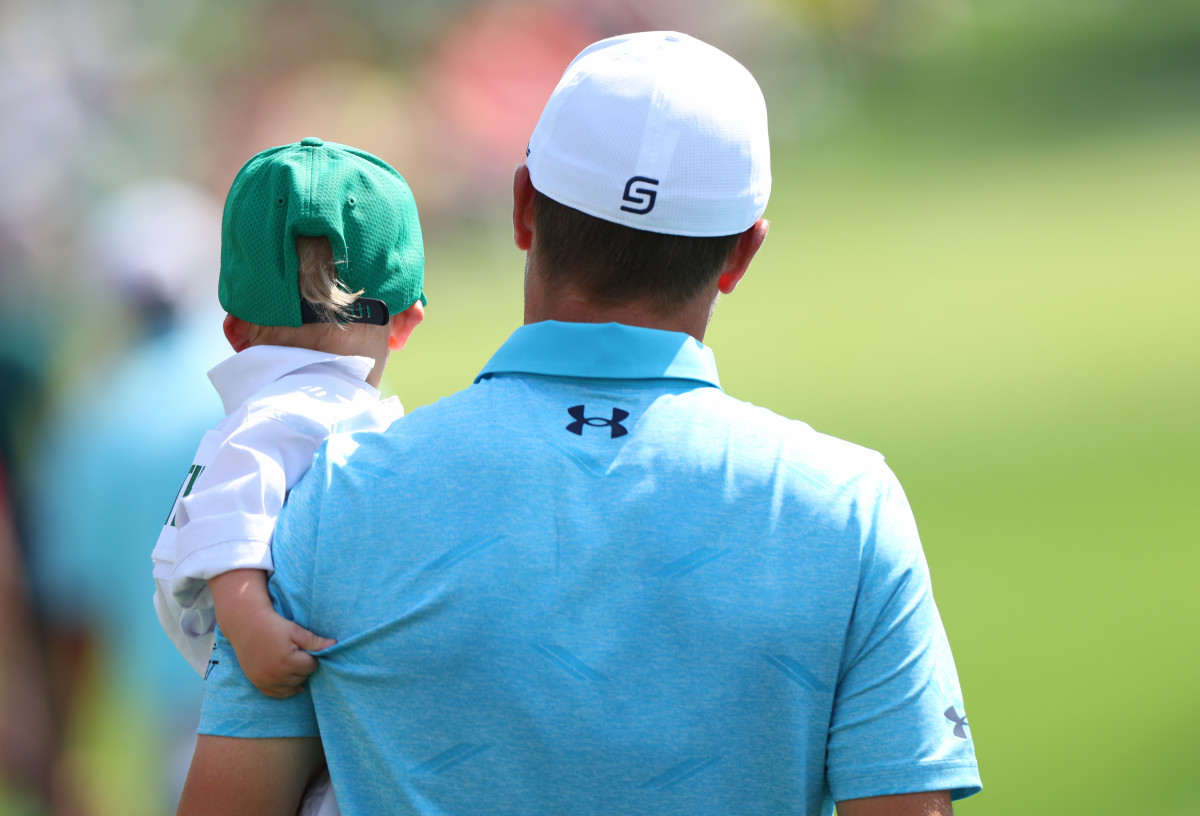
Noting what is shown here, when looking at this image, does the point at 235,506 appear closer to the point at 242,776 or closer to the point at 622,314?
the point at 242,776

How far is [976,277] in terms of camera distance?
4.08 metres

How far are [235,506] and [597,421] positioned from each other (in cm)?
34

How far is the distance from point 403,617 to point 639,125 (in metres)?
0.42

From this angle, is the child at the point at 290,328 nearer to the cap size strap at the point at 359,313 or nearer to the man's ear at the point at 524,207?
the cap size strap at the point at 359,313

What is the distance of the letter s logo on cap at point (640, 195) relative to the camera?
0.86m

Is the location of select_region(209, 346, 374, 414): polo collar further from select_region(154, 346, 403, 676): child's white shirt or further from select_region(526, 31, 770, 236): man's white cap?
select_region(526, 31, 770, 236): man's white cap

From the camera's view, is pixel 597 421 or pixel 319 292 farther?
pixel 319 292

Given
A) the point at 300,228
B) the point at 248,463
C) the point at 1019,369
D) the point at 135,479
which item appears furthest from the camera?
the point at 1019,369

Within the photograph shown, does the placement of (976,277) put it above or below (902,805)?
above

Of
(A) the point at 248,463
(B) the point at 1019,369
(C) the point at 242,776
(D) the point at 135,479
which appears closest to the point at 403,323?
(A) the point at 248,463

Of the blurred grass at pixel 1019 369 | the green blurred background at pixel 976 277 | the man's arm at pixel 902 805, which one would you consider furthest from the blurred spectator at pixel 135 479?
the man's arm at pixel 902 805

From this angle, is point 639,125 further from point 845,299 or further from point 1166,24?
point 1166,24

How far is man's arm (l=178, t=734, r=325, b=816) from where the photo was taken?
2.72 feet

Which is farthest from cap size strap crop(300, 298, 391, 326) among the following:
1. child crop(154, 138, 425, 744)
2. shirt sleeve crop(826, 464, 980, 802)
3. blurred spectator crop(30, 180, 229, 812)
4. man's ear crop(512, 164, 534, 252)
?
blurred spectator crop(30, 180, 229, 812)
